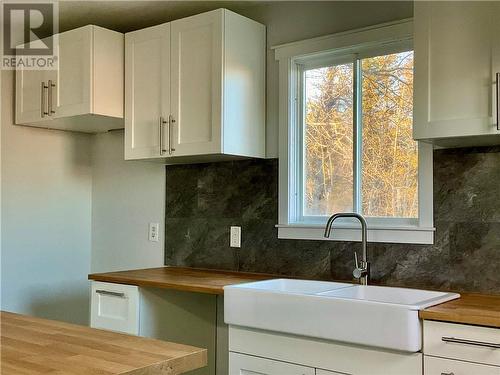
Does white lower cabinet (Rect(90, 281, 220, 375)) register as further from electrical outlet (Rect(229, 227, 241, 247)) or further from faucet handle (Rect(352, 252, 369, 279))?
faucet handle (Rect(352, 252, 369, 279))

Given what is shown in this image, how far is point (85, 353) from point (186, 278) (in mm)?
1489

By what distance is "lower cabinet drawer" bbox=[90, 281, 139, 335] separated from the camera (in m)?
2.89

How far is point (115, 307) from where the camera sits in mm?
2975

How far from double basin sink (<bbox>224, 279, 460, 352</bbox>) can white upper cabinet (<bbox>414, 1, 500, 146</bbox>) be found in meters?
0.65

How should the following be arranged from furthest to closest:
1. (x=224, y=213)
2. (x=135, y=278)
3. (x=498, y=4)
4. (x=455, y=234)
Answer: (x=224, y=213)
(x=135, y=278)
(x=455, y=234)
(x=498, y=4)

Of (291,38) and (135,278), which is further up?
(291,38)

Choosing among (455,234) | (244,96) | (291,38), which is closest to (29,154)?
(244,96)

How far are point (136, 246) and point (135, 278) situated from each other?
2.82ft

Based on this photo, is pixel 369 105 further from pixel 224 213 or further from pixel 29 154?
pixel 29 154

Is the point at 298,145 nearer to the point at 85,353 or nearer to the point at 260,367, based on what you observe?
the point at 260,367

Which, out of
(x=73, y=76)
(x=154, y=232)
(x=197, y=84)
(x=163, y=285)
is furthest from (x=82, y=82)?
(x=163, y=285)

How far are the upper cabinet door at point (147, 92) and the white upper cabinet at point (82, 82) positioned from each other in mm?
75

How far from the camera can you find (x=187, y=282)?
275 centimetres

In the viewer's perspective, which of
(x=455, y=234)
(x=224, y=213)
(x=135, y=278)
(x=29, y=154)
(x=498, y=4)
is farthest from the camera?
(x=29, y=154)
